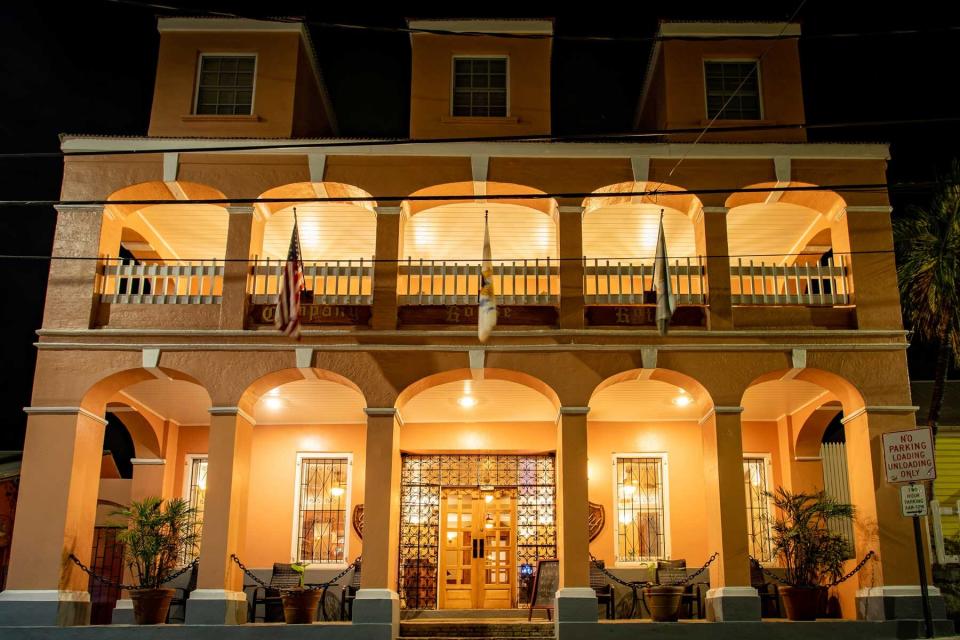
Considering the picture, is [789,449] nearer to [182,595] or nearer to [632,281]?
[632,281]

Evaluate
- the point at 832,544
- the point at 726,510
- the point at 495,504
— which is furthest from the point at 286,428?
the point at 832,544

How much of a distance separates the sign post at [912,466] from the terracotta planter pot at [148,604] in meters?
11.4

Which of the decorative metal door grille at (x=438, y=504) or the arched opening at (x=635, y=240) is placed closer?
the arched opening at (x=635, y=240)

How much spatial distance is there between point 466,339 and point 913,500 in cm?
762

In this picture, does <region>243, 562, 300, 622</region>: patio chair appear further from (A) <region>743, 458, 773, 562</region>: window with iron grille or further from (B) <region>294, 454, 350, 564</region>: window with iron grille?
(A) <region>743, 458, 773, 562</region>: window with iron grille

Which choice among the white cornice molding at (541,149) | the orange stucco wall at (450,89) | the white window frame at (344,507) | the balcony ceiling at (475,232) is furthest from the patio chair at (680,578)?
the orange stucco wall at (450,89)

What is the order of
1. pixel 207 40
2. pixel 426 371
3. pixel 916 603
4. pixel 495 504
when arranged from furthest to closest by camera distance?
pixel 495 504
pixel 207 40
pixel 426 371
pixel 916 603

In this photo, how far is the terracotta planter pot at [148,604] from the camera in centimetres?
1641

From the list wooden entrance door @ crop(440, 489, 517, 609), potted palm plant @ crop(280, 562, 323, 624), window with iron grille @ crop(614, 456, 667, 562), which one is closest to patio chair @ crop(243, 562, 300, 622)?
potted palm plant @ crop(280, 562, 323, 624)

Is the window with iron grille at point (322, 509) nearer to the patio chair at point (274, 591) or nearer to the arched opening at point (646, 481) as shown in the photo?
the patio chair at point (274, 591)

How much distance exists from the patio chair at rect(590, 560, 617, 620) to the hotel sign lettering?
6650 millimetres

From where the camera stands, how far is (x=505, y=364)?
17.6 meters

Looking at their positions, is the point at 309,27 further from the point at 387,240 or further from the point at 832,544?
the point at 832,544

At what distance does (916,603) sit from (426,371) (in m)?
8.87
